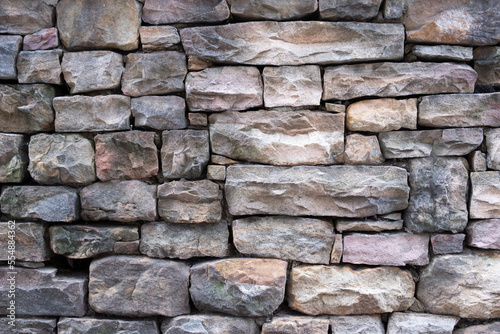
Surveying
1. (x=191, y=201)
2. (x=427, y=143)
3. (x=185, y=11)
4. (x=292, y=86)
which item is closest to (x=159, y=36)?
(x=185, y=11)

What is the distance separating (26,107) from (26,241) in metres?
0.70

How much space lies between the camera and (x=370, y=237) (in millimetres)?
1853

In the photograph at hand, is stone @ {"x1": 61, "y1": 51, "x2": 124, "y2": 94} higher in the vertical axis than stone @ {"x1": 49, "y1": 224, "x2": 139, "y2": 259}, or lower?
higher

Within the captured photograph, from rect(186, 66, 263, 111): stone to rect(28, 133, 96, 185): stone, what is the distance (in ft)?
2.03

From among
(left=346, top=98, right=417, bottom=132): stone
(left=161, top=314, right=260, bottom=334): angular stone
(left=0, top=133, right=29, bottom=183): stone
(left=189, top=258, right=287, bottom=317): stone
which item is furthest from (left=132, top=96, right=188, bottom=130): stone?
(left=161, top=314, right=260, bottom=334): angular stone

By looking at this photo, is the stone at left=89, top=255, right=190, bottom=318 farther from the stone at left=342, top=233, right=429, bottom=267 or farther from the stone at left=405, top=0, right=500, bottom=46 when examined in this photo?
the stone at left=405, top=0, right=500, bottom=46

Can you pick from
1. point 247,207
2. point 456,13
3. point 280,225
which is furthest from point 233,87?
point 456,13

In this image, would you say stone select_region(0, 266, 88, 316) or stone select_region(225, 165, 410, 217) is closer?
stone select_region(225, 165, 410, 217)

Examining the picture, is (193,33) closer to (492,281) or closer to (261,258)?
(261,258)

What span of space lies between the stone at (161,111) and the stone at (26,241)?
0.78 meters

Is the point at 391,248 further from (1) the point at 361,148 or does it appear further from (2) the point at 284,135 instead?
(2) the point at 284,135

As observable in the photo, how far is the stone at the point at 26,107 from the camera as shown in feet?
6.27

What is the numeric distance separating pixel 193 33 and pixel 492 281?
1.94 metres

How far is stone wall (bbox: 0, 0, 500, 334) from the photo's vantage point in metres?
1.82
